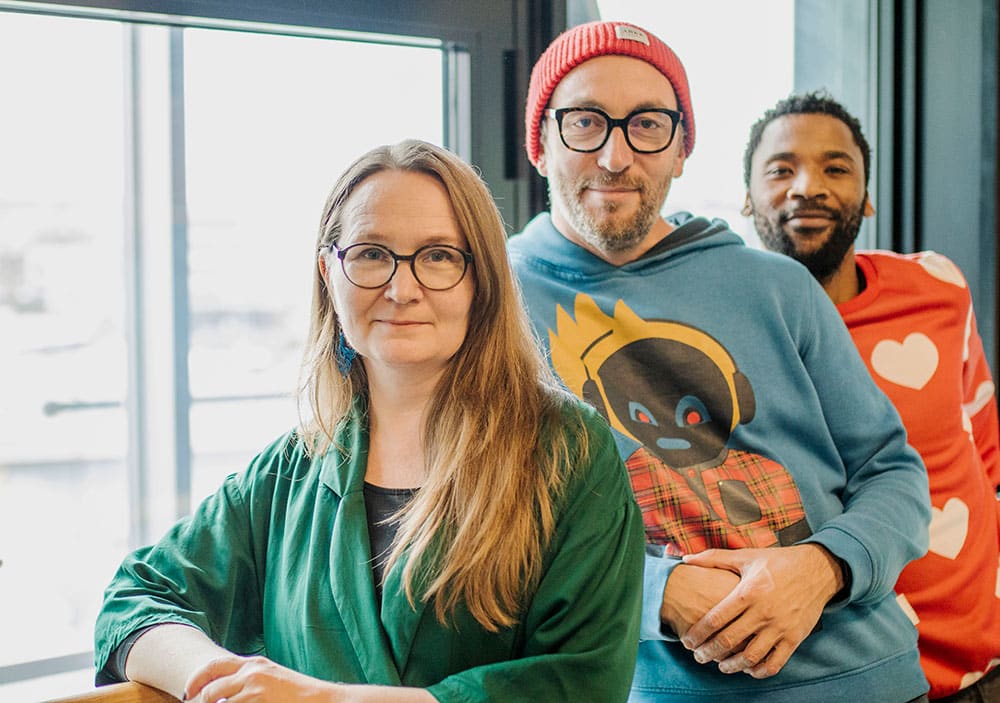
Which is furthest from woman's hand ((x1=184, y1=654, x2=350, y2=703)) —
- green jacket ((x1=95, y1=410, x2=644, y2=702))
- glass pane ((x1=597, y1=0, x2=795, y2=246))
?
glass pane ((x1=597, y1=0, x2=795, y2=246))

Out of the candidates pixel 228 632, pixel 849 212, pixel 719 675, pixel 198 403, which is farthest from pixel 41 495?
pixel 849 212

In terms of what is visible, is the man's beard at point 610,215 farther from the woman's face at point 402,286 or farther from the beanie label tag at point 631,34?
the woman's face at point 402,286

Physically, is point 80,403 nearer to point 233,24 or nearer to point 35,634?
point 35,634

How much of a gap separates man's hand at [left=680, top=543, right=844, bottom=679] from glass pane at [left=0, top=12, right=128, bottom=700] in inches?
50.4

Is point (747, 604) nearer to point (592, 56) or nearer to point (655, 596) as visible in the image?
point (655, 596)

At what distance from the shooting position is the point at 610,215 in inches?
60.6

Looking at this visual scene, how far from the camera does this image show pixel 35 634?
2.15 meters

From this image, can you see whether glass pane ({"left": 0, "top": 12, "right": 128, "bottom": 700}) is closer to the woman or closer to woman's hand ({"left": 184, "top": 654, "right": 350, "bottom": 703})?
the woman

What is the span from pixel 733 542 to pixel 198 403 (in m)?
1.26

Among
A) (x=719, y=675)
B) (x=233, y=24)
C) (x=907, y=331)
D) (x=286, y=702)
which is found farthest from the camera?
(x=907, y=331)

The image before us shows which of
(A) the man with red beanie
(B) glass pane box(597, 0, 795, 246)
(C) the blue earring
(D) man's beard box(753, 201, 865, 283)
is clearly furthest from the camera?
(B) glass pane box(597, 0, 795, 246)

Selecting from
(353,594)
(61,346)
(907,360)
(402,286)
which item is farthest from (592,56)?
(61,346)

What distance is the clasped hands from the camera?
129cm

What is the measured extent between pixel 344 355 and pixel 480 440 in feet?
0.77
